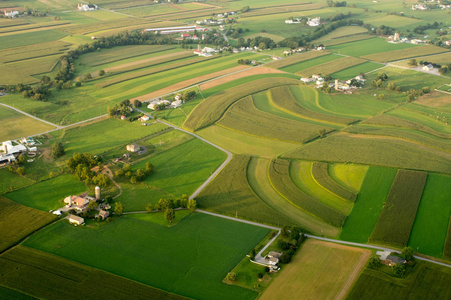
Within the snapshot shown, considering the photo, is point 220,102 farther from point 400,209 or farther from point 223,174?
point 400,209

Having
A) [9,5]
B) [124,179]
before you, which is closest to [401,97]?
[124,179]

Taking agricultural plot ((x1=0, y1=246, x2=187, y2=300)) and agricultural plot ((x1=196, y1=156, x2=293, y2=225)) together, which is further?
agricultural plot ((x1=196, y1=156, x2=293, y2=225))

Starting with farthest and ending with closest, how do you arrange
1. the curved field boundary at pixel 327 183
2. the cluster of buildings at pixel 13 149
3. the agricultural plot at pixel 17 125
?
1. the agricultural plot at pixel 17 125
2. the cluster of buildings at pixel 13 149
3. the curved field boundary at pixel 327 183

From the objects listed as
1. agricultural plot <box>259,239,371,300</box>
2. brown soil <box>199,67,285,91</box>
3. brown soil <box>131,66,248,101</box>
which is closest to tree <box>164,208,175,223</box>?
agricultural plot <box>259,239,371,300</box>

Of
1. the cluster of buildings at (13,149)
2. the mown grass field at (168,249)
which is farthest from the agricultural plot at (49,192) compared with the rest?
the cluster of buildings at (13,149)

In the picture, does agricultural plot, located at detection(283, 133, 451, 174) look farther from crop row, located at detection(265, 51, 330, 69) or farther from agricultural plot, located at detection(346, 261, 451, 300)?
crop row, located at detection(265, 51, 330, 69)

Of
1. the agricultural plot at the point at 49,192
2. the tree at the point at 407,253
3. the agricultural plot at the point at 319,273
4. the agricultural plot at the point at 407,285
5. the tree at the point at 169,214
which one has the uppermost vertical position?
the agricultural plot at the point at 49,192

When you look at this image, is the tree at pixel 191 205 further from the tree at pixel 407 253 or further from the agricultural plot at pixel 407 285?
the tree at pixel 407 253
